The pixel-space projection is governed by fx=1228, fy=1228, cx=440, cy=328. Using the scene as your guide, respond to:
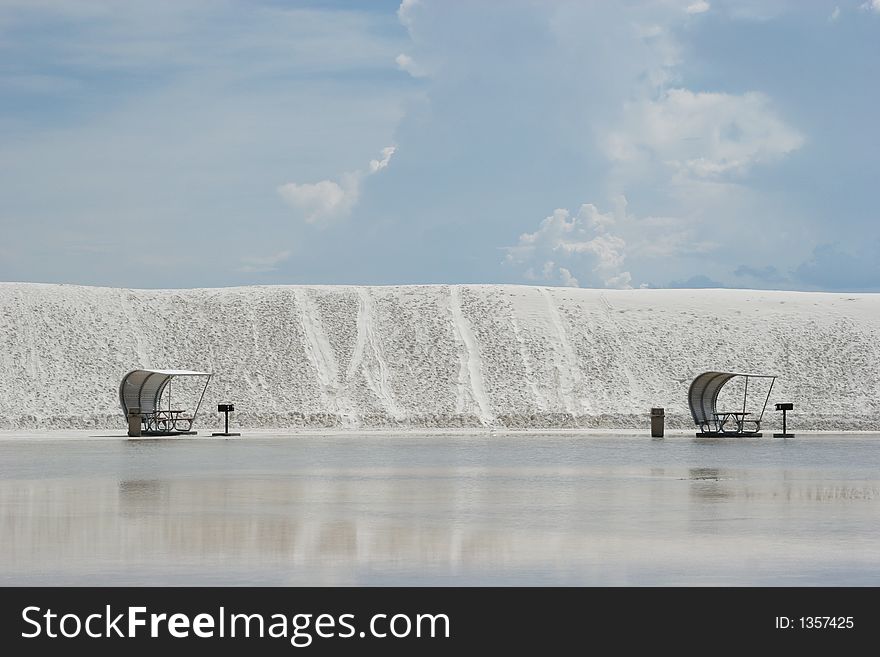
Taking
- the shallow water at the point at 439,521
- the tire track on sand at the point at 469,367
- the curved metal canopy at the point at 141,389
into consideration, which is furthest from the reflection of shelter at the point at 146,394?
the shallow water at the point at 439,521

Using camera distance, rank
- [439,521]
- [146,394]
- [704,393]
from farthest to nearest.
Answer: [704,393] < [146,394] < [439,521]

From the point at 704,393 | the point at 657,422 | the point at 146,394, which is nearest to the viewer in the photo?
the point at 657,422

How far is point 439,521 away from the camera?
16594 mm

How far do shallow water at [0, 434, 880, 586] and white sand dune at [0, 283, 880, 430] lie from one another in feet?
103

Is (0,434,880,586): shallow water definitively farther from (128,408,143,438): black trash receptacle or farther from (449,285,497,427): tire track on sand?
(449,285,497,427): tire track on sand

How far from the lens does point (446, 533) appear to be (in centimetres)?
1520

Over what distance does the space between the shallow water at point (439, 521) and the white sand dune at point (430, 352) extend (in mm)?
31500

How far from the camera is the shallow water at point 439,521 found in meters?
12.1

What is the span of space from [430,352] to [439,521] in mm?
56359

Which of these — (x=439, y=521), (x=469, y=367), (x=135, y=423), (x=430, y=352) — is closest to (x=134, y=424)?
(x=135, y=423)

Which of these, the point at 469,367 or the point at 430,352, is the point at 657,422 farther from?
the point at 430,352

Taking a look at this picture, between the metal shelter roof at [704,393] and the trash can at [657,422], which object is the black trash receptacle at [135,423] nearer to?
the trash can at [657,422]
